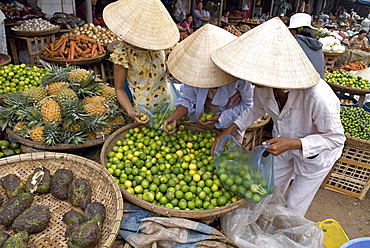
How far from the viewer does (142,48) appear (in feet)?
8.45

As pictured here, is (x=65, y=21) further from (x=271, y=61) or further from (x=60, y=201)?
(x=271, y=61)

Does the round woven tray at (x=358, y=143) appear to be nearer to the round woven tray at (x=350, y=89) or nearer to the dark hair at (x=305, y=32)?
the dark hair at (x=305, y=32)

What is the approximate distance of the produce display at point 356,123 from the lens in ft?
12.5

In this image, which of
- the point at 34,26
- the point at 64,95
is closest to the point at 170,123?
the point at 64,95

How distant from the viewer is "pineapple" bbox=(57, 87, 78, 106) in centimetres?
291

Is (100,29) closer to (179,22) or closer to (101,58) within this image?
(101,58)

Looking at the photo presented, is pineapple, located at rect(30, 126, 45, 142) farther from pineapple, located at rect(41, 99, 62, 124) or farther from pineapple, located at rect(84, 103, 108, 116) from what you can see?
pineapple, located at rect(84, 103, 108, 116)

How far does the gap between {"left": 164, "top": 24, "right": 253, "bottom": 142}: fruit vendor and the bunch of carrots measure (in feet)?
11.9

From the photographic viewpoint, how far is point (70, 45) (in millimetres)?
5789

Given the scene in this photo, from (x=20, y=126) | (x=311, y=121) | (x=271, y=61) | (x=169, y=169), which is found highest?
(x=271, y=61)

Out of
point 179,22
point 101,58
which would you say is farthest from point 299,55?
point 179,22

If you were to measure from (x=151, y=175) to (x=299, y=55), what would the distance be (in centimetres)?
162

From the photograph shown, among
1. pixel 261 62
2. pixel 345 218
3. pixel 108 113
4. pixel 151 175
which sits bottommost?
pixel 345 218

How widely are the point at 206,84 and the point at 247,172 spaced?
2.84 feet
